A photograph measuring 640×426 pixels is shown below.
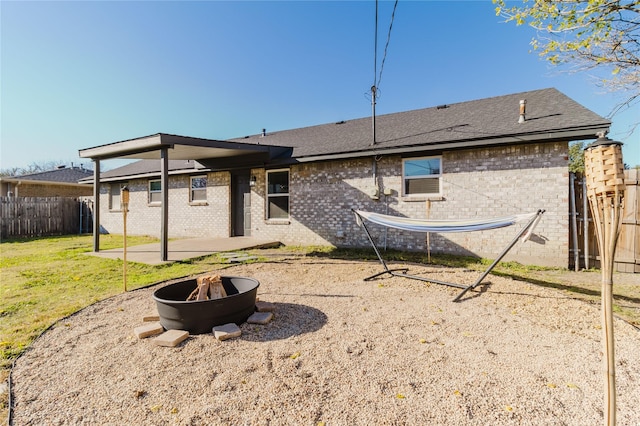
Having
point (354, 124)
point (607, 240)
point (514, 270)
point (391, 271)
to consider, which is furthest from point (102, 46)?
point (514, 270)

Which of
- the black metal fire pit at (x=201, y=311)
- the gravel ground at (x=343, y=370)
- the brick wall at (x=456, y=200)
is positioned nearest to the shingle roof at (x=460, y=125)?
the brick wall at (x=456, y=200)

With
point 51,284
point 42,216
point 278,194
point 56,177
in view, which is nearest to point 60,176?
point 56,177

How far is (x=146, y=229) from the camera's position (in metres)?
13.5

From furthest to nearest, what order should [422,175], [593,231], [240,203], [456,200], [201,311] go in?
[240,203], [422,175], [456,200], [593,231], [201,311]

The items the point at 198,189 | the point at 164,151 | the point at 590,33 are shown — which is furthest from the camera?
the point at 198,189

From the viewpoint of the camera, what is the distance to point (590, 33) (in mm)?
5605

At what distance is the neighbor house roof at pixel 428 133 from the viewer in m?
6.51

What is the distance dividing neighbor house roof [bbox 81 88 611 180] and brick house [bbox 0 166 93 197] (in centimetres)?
1298

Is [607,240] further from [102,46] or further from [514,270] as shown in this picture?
[102,46]

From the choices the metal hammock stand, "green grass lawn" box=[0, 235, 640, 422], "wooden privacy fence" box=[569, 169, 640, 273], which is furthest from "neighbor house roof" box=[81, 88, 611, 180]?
the metal hammock stand

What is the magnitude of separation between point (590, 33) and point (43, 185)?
85.6 feet

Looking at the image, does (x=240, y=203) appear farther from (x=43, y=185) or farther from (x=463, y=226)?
(x=43, y=185)

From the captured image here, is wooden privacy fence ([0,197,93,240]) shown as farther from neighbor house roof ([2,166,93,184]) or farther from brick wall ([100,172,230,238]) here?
neighbor house roof ([2,166,93,184])

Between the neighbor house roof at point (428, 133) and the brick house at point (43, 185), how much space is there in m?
13.0
